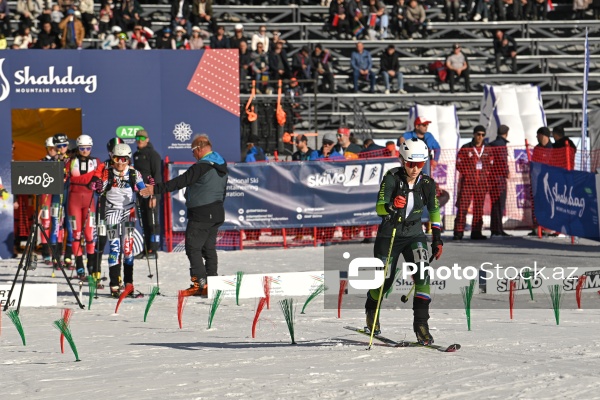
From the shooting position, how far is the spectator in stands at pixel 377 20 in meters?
32.9

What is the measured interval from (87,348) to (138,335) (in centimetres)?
93

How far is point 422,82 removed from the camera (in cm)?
3275

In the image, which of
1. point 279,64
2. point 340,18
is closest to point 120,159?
point 279,64

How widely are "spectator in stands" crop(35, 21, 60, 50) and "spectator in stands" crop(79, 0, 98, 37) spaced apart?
4.59ft

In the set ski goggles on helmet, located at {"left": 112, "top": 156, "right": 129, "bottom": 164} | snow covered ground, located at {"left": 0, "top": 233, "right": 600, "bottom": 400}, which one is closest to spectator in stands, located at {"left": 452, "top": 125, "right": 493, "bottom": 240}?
snow covered ground, located at {"left": 0, "top": 233, "right": 600, "bottom": 400}

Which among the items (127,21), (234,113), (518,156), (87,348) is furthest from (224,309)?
(127,21)

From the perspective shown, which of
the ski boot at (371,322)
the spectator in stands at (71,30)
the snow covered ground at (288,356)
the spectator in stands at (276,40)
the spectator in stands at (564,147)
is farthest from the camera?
the spectator in stands at (276,40)

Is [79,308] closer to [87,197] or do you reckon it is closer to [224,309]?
[224,309]

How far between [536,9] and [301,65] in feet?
28.9

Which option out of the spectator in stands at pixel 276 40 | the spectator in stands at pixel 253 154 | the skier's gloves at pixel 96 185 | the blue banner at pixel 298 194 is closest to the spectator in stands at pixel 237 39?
the spectator in stands at pixel 276 40

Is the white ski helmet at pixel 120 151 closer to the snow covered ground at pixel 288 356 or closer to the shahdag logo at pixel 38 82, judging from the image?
the snow covered ground at pixel 288 356

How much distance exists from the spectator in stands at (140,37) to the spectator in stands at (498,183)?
9344 mm

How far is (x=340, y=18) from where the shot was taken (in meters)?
32.7

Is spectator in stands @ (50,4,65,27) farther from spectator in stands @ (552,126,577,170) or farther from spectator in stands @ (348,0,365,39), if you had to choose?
spectator in stands @ (552,126,577,170)
